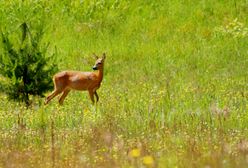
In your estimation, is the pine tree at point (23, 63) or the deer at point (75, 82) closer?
the pine tree at point (23, 63)

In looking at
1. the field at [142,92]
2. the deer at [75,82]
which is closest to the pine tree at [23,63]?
the field at [142,92]

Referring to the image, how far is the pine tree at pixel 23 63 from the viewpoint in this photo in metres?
17.9

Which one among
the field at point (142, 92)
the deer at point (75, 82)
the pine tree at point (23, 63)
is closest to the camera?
the field at point (142, 92)

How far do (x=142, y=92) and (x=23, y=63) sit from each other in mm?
2749

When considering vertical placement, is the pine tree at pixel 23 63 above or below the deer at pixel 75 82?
above

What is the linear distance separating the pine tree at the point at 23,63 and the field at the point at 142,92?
25 cm

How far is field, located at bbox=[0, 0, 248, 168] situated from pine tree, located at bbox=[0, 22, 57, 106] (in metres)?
0.25

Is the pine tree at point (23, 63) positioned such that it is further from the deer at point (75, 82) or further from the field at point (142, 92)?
the deer at point (75, 82)

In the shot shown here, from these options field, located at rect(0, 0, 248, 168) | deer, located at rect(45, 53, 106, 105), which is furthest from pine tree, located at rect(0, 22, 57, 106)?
deer, located at rect(45, 53, 106, 105)

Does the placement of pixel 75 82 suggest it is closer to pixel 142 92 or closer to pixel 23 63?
pixel 142 92

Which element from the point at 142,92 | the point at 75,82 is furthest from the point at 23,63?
the point at 142,92

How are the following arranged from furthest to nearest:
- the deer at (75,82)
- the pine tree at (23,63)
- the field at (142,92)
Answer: the deer at (75,82), the pine tree at (23,63), the field at (142,92)

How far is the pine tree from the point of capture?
58.7ft

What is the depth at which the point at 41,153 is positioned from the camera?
31.5ft
